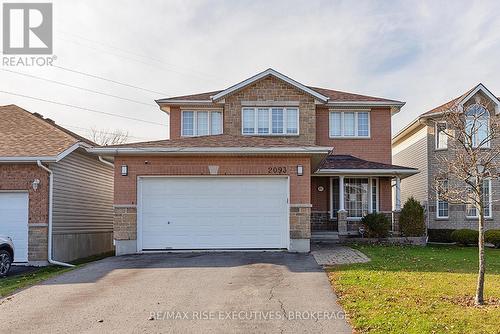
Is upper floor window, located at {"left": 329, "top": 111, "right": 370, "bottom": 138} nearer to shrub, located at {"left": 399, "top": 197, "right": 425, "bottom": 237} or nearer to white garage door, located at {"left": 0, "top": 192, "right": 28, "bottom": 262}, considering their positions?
shrub, located at {"left": 399, "top": 197, "right": 425, "bottom": 237}

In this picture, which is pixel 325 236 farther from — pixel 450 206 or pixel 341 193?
pixel 450 206

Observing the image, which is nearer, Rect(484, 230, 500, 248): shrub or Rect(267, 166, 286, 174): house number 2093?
Rect(267, 166, 286, 174): house number 2093

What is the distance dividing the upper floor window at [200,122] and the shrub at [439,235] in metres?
11.2

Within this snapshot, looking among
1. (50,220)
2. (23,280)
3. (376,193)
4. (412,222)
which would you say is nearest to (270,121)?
(376,193)

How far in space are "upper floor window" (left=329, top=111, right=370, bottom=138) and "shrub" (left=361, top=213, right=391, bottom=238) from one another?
488 cm

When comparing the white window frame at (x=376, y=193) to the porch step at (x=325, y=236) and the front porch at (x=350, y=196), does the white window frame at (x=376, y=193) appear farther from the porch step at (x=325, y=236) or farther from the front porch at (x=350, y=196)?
the porch step at (x=325, y=236)

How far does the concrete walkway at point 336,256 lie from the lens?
43.2 feet

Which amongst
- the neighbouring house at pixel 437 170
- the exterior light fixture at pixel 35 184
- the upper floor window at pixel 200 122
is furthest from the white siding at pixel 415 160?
the exterior light fixture at pixel 35 184

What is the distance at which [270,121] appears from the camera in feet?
70.9

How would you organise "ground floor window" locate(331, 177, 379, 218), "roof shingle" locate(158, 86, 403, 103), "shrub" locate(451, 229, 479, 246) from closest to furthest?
"shrub" locate(451, 229, 479, 246) → "ground floor window" locate(331, 177, 379, 218) → "roof shingle" locate(158, 86, 403, 103)

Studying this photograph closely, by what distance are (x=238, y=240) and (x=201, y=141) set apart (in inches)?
132

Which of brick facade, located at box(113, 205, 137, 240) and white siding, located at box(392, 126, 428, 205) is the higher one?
white siding, located at box(392, 126, 428, 205)

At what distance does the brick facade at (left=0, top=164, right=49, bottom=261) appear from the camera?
51.1 ft

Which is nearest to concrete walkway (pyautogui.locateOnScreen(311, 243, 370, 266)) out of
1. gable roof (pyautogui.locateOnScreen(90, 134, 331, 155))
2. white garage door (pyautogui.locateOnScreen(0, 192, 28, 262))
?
gable roof (pyautogui.locateOnScreen(90, 134, 331, 155))
